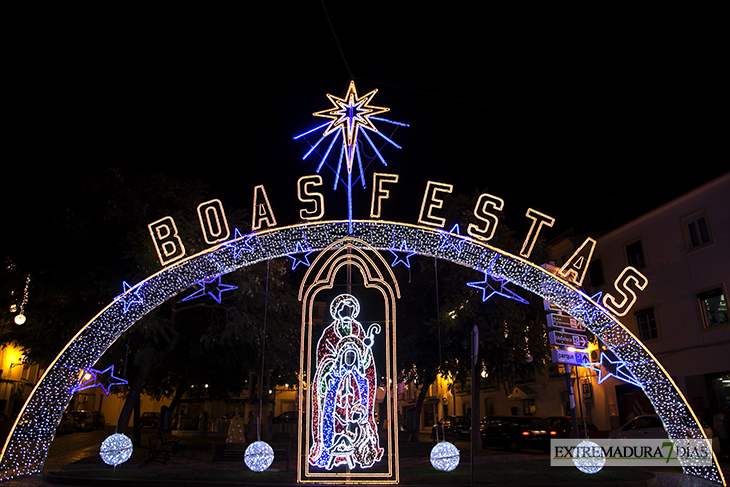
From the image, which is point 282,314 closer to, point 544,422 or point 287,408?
point 544,422

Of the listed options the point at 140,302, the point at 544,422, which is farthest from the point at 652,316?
the point at 140,302

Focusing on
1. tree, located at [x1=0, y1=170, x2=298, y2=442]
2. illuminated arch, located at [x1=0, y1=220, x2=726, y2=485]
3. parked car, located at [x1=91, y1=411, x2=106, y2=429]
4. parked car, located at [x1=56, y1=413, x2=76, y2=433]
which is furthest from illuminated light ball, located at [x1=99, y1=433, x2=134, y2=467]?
parked car, located at [x1=91, y1=411, x2=106, y2=429]

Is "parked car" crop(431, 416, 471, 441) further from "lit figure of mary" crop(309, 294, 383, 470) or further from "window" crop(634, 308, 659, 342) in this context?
"lit figure of mary" crop(309, 294, 383, 470)

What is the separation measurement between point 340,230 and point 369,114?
2503mm

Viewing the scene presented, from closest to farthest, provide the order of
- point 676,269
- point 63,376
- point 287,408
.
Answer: point 63,376
point 676,269
point 287,408

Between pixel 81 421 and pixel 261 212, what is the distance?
28.2 m

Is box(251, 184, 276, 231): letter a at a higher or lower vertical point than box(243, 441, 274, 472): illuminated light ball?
higher

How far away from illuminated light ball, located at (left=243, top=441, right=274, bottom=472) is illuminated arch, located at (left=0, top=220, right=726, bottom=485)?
144 inches

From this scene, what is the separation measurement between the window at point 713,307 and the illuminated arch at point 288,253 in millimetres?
10778

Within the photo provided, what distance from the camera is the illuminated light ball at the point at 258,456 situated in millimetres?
11047

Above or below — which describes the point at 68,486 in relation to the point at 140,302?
below

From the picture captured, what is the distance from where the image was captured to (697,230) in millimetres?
20062

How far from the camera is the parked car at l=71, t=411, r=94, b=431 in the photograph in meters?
31.6

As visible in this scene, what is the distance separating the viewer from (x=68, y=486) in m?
10.9
